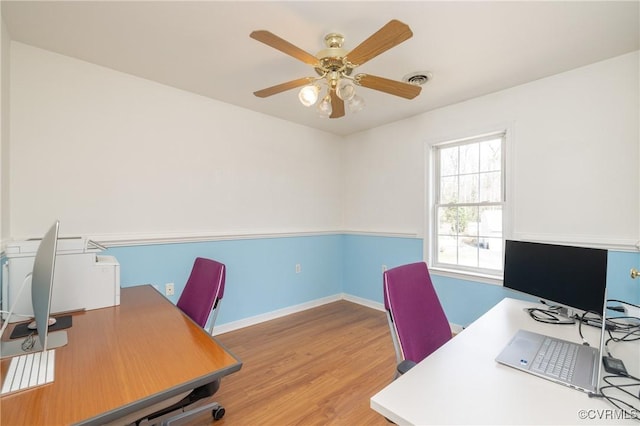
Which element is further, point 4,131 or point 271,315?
point 271,315

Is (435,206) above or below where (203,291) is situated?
above

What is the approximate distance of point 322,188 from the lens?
4.05 m

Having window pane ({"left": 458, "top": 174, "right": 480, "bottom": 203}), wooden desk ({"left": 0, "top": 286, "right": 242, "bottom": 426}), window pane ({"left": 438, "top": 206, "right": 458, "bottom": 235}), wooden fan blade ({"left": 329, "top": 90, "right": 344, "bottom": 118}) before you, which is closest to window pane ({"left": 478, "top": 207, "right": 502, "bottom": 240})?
window pane ({"left": 458, "top": 174, "right": 480, "bottom": 203})

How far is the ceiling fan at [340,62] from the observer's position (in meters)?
1.40

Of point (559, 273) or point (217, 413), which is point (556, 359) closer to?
point (559, 273)

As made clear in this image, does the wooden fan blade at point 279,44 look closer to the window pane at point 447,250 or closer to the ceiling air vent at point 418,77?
the ceiling air vent at point 418,77

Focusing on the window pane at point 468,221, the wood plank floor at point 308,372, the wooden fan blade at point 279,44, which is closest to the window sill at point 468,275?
the window pane at point 468,221

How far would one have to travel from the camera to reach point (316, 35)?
186cm

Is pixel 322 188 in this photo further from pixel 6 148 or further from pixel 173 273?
pixel 6 148

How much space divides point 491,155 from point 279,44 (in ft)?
8.09

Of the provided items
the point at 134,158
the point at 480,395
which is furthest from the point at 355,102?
the point at 134,158

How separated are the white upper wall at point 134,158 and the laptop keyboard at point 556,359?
2769 millimetres

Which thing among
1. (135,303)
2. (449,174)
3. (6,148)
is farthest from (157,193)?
(449,174)

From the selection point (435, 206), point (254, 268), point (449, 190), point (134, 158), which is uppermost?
point (134, 158)
